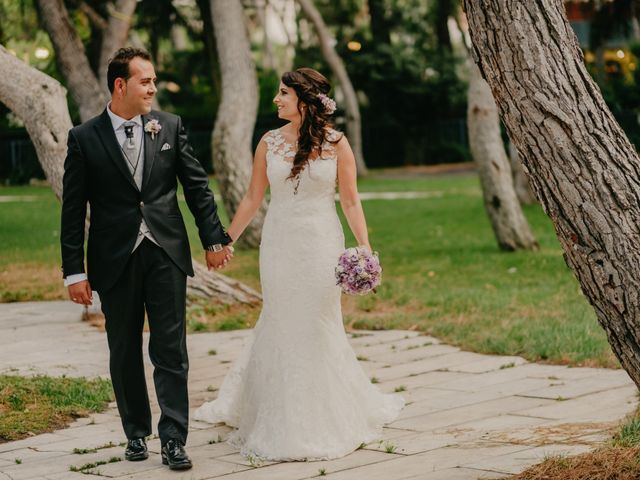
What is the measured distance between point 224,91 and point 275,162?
32.9 ft

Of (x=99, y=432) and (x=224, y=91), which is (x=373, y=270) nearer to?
(x=99, y=432)

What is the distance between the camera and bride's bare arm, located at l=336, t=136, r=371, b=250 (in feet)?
20.7

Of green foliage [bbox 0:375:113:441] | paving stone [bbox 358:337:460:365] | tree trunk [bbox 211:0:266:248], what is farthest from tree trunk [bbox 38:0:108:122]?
green foliage [bbox 0:375:113:441]

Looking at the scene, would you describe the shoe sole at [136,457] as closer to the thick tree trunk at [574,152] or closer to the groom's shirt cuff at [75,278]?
the groom's shirt cuff at [75,278]

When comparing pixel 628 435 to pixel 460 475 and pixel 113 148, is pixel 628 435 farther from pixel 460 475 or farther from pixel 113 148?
pixel 113 148

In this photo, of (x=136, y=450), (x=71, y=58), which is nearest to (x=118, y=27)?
(x=71, y=58)

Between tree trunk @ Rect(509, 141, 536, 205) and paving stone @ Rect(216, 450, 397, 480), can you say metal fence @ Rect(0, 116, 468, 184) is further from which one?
paving stone @ Rect(216, 450, 397, 480)

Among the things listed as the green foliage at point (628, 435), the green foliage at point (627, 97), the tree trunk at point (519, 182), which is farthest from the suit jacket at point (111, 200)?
the green foliage at point (627, 97)

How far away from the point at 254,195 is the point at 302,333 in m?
0.82

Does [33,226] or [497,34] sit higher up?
[497,34]

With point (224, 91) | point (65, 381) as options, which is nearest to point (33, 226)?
point (224, 91)

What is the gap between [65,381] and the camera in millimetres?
7895

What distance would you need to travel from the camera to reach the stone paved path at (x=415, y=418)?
18.7 feet

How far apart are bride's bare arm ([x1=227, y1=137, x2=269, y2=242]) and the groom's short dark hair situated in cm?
91
